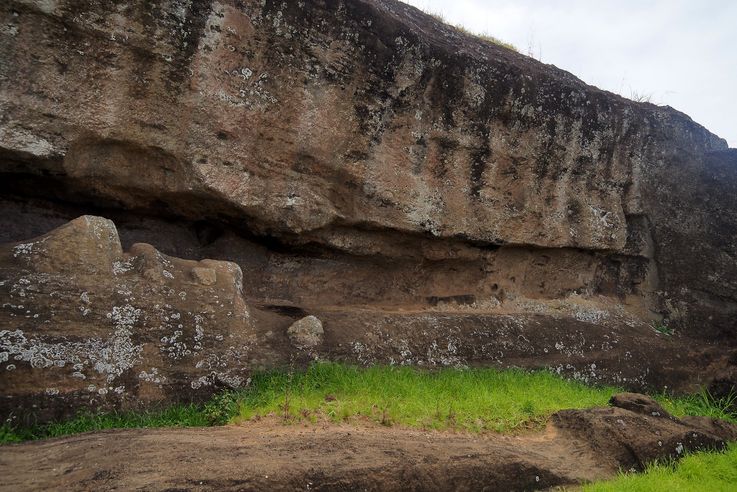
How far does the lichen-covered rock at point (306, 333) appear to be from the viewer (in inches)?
276

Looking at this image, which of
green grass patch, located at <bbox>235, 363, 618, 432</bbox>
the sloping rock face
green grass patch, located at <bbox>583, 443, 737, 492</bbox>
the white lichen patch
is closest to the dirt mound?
green grass patch, located at <bbox>583, 443, 737, 492</bbox>

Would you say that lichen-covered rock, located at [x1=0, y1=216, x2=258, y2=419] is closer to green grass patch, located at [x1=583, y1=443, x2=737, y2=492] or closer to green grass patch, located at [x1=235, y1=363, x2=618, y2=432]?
green grass patch, located at [x1=235, y1=363, x2=618, y2=432]

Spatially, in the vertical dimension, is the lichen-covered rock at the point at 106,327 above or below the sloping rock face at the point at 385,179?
below

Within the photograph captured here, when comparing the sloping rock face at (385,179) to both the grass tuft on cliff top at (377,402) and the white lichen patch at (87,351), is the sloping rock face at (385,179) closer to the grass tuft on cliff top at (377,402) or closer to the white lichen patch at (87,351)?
the grass tuft on cliff top at (377,402)

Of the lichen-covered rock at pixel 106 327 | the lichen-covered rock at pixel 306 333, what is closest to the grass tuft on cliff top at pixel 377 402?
the lichen-covered rock at pixel 106 327

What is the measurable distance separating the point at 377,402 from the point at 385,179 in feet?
10.9

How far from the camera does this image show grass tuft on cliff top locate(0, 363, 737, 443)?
5.47m

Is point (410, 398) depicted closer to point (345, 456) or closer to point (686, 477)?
point (345, 456)

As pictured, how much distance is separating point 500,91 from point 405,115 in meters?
1.83

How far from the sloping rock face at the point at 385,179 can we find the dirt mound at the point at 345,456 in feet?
6.85

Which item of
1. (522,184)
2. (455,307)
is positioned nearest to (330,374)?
(455,307)

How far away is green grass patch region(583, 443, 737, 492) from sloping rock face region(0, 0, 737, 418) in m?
2.94

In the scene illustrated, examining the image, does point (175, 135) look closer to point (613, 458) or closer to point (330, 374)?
point (330, 374)

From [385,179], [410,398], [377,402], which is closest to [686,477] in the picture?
[410,398]
